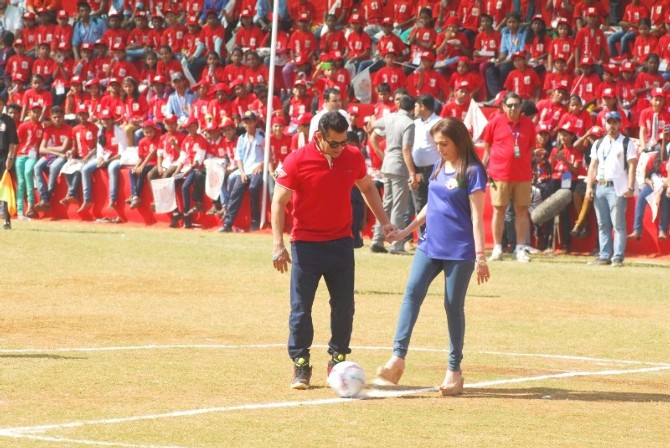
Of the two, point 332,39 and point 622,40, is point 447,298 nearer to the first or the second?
point 622,40

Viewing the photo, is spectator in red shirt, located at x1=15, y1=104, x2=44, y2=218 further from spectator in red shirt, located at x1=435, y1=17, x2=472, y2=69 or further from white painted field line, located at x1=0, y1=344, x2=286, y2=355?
white painted field line, located at x1=0, y1=344, x2=286, y2=355

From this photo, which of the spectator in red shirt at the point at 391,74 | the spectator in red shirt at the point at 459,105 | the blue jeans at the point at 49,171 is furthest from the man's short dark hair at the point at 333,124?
the blue jeans at the point at 49,171

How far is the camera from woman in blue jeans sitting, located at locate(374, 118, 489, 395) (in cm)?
968

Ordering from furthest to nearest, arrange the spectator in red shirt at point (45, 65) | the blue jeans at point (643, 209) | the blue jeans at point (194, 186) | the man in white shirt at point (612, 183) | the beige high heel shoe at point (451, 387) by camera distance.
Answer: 1. the spectator in red shirt at point (45, 65)
2. the blue jeans at point (194, 186)
3. the blue jeans at point (643, 209)
4. the man in white shirt at point (612, 183)
5. the beige high heel shoe at point (451, 387)

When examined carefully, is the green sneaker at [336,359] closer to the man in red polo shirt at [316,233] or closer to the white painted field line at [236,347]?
the man in red polo shirt at [316,233]

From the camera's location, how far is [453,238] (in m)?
9.73

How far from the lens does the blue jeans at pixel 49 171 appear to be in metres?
29.5

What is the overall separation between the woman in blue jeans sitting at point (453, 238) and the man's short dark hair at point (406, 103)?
11.3 metres

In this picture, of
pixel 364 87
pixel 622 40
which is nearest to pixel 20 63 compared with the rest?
pixel 364 87

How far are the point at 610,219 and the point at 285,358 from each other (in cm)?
1075

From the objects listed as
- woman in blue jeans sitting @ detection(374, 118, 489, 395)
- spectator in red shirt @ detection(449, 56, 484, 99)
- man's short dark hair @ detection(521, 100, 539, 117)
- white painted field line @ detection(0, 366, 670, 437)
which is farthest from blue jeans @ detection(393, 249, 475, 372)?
spectator in red shirt @ detection(449, 56, 484, 99)

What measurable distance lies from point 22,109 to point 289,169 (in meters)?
23.3

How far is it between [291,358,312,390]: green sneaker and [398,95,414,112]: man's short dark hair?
1167 centimetres

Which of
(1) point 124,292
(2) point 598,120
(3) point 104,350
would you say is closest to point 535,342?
(3) point 104,350
